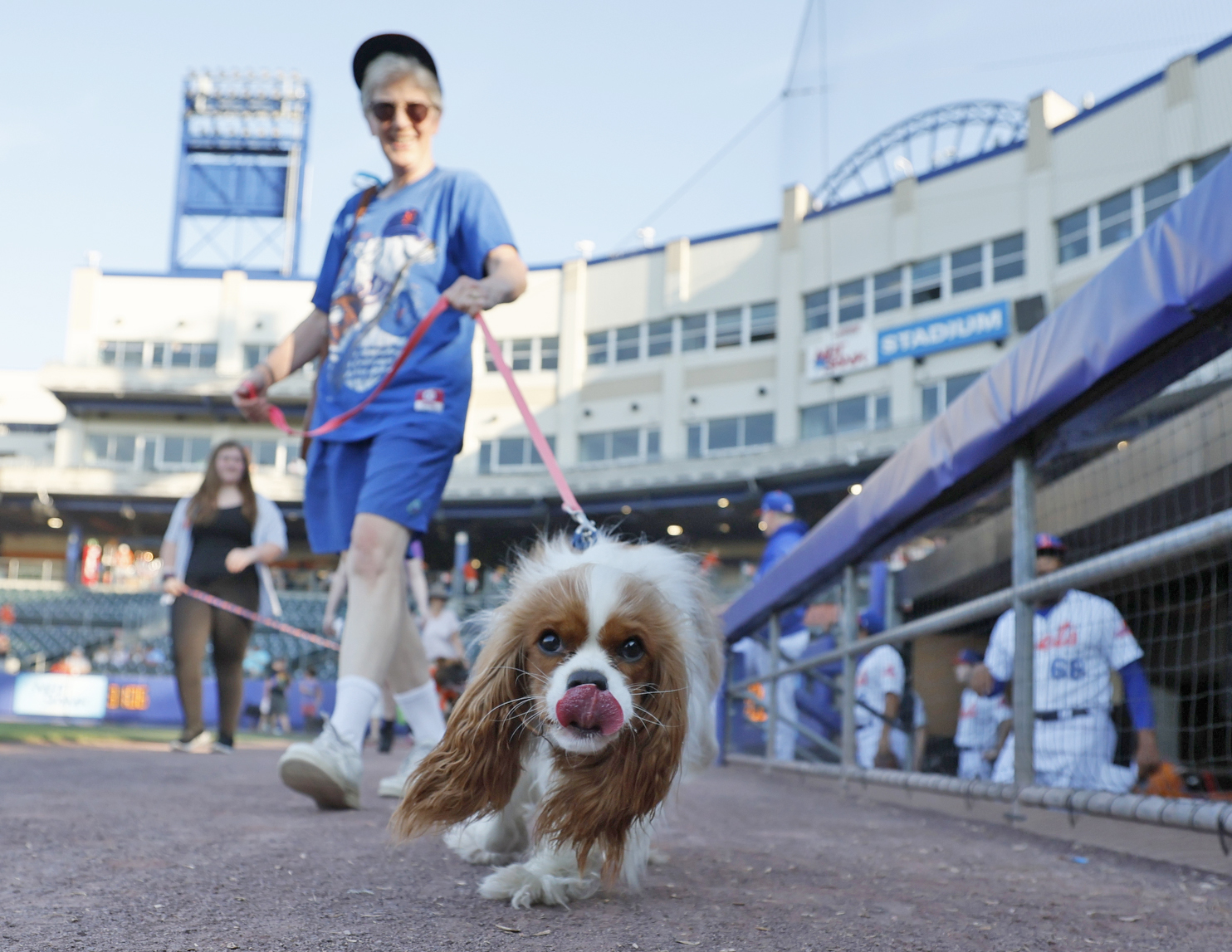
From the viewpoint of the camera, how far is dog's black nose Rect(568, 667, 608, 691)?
1.91 metres

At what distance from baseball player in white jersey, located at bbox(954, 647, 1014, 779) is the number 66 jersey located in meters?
0.97

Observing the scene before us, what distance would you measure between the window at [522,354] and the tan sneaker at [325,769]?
35300 millimetres

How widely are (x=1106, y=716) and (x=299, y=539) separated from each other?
3937cm

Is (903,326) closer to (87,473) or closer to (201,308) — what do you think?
(201,308)

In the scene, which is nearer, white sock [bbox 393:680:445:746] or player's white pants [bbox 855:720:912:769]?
white sock [bbox 393:680:445:746]

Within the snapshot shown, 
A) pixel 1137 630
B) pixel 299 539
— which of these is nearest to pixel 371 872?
pixel 1137 630

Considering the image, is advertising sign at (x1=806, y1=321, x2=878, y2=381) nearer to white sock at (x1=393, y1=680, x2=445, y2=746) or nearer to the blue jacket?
the blue jacket

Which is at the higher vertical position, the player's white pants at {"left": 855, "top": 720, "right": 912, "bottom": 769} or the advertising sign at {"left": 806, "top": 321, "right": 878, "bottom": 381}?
the advertising sign at {"left": 806, "top": 321, "right": 878, "bottom": 381}

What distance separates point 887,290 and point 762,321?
4334mm

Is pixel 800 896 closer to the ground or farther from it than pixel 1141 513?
closer to the ground

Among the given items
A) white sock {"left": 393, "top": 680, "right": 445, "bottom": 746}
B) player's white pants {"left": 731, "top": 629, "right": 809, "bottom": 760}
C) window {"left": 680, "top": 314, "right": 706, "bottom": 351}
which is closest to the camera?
white sock {"left": 393, "top": 680, "right": 445, "bottom": 746}

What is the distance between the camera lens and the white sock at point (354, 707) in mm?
3176

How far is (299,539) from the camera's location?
4112cm

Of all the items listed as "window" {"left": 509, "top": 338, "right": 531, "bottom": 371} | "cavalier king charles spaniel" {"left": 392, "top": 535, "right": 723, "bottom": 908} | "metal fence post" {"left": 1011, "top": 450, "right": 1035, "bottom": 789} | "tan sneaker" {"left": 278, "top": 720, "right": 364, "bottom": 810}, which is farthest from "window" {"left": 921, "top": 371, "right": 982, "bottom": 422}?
"cavalier king charles spaniel" {"left": 392, "top": 535, "right": 723, "bottom": 908}
